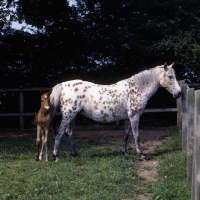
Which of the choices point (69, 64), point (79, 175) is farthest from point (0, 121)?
point (79, 175)

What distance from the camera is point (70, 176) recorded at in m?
6.40

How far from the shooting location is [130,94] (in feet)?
27.6

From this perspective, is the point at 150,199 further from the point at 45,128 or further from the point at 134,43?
the point at 134,43

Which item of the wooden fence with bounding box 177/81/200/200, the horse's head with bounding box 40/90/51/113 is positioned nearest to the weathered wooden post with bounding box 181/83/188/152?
the wooden fence with bounding box 177/81/200/200

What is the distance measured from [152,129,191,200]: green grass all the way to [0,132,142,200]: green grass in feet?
1.29

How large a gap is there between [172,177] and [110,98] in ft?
8.60

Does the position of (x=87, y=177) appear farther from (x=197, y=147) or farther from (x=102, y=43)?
(x=102, y=43)

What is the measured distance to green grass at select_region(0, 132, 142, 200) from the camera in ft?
18.1

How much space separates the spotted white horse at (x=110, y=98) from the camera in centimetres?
813

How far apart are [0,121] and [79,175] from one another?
9981mm

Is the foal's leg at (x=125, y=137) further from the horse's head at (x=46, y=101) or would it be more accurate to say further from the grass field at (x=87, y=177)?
the horse's head at (x=46, y=101)

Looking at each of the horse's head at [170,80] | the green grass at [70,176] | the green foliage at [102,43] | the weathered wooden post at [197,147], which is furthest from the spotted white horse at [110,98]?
the green foliage at [102,43]

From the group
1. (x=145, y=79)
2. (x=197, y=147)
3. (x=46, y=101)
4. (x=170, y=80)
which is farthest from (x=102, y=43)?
(x=197, y=147)

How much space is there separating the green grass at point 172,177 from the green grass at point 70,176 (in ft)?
1.29
